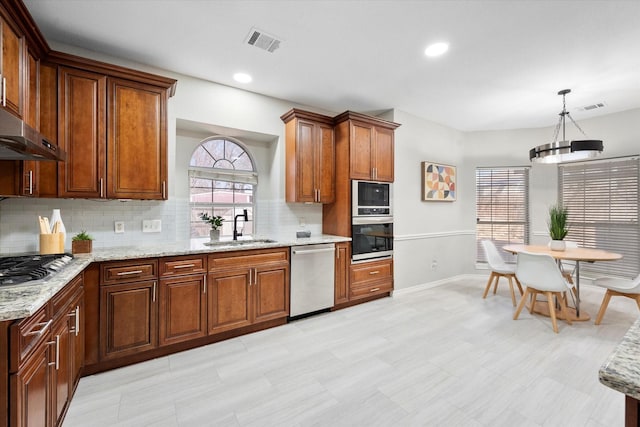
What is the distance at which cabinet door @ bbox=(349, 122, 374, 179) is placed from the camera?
3.68m

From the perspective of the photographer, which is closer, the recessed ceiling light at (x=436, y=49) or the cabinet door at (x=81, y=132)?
the cabinet door at (x=81, y=132)

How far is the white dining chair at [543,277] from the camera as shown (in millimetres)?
2910

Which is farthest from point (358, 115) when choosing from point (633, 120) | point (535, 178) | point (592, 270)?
point (592, 270)

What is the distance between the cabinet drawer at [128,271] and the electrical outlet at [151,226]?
25.1 inches

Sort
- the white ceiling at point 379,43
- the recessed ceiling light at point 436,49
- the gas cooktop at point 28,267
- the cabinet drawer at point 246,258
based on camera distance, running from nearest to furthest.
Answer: the gas cooktop at point 28,267, the white ceiling at point 379,43, the recessed ceiling light at point 436,49, the cabinet drawer at point 246,258

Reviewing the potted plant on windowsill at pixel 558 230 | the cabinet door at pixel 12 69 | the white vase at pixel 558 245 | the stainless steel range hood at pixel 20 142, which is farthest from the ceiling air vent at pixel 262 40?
the white vase at pixel 558 245

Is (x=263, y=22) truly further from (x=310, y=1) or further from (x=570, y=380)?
(x=570, y=380)

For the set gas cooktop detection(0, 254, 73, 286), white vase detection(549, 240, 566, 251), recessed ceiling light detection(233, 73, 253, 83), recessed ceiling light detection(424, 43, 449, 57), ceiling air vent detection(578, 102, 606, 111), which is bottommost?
white vase detection(549, 240, 566, 251)

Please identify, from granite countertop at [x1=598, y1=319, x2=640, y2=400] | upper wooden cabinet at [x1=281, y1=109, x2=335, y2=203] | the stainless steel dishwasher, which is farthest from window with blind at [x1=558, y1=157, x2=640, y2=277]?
granite countertop at [x1=598, y1=319, x2=640, y2=400]

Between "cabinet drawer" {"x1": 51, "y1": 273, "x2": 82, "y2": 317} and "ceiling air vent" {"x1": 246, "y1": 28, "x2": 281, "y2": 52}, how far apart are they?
2.26m

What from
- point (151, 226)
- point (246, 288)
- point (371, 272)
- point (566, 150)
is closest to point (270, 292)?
point (246, 288)

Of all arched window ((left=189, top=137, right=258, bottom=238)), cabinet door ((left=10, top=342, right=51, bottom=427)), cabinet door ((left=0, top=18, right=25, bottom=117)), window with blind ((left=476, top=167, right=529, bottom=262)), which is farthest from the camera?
window with blind ((left=476, top=167, right=529, bottom=262))

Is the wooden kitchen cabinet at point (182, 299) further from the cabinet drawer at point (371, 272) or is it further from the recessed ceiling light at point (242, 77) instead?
the recessed ceiling light at point (242, 77)

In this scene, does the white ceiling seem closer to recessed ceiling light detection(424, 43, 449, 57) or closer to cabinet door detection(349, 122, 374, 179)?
recessed ceiling light detection(424, 43, 449, 57)
